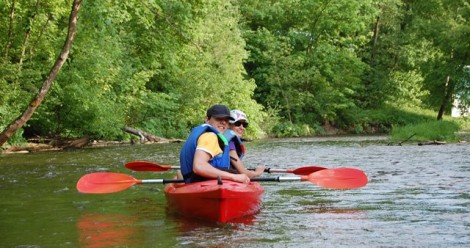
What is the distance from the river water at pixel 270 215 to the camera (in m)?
6.62

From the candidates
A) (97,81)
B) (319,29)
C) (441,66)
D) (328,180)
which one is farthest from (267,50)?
(328,180)

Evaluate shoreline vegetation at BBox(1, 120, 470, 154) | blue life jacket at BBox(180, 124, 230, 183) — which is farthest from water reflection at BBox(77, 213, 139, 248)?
shoreline vegetation at BBox(1, 120, 470, 154)

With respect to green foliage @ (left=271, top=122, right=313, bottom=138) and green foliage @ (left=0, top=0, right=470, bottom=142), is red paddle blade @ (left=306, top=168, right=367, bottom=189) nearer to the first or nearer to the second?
green foliage @ (left=0, top=0, right=470, bottom=142)

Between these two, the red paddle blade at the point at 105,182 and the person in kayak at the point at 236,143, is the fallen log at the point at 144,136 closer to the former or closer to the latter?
the person in kayak at the point at 236,143

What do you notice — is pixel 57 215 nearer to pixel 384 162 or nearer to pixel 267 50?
pixel 384 162

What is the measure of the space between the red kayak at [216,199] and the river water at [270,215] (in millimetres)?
120

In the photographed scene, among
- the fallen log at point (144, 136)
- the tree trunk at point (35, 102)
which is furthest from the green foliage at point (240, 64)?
the tree trunk at point (35, 102)

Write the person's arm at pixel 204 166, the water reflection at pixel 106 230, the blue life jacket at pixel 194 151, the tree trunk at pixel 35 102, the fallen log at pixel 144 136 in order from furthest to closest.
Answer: the fallen log at pixel 144 136
the tree trunk at pixel 35 102
the blue life jacket at pixel 194 151
the person's arm at pixel 204 166
the water reflection at pixel 106 230

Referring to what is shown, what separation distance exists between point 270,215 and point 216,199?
4.02 feet

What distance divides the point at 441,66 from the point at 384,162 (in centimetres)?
2271

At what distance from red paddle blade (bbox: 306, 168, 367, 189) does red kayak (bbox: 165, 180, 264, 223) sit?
129 centimetres

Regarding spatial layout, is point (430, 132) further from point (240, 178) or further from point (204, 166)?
point (204, 166)

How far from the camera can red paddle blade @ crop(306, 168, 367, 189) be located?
29.5 ft

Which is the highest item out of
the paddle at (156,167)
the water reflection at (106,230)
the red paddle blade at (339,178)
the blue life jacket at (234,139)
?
the blue life jacket at (234,139)
